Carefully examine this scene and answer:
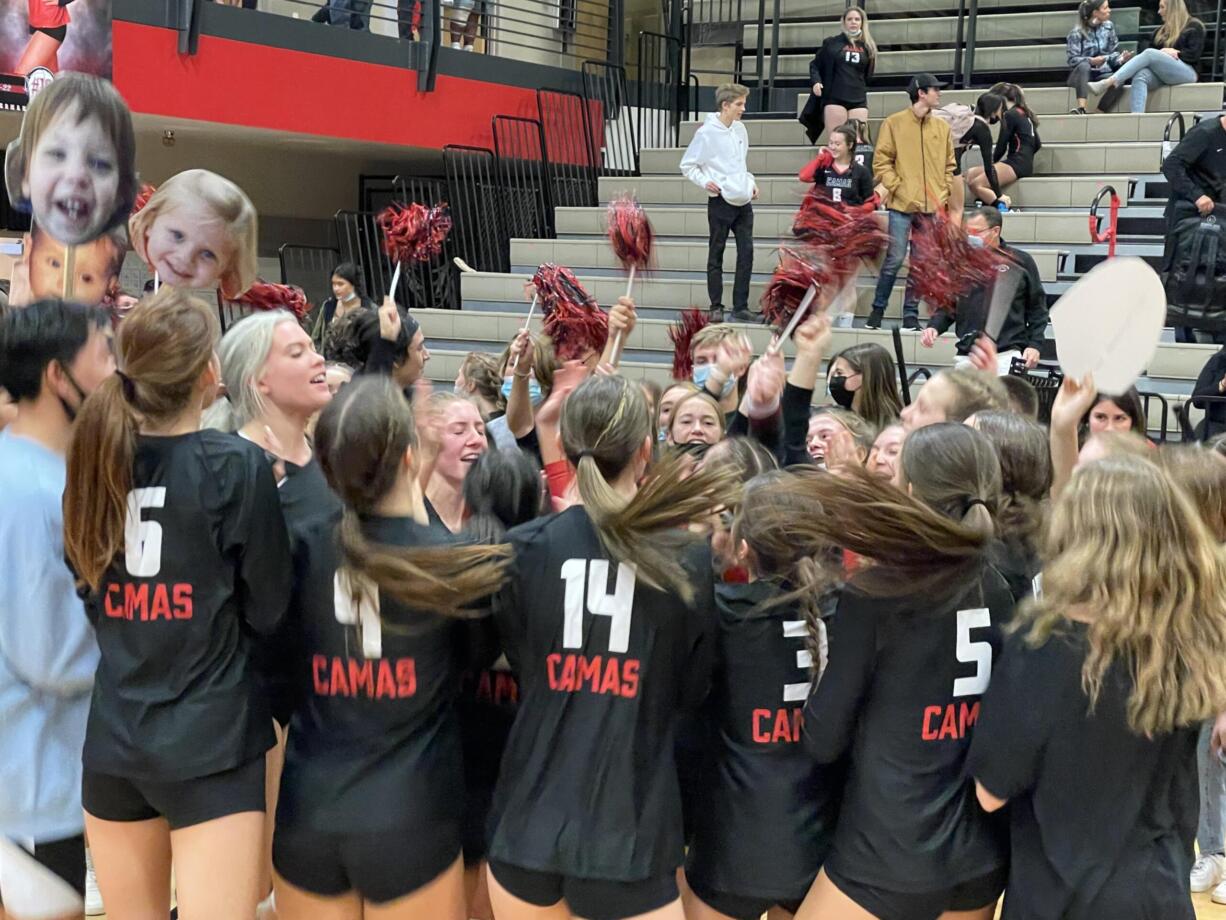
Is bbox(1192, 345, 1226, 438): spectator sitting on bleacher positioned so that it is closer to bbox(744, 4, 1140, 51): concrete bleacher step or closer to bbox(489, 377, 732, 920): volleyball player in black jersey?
bbox(489, 377, 732, 920): volleyball player in black jersey

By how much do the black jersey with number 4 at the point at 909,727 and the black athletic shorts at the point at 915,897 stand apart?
0.06 feet

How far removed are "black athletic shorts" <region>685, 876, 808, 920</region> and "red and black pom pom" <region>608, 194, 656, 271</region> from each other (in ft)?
9.12

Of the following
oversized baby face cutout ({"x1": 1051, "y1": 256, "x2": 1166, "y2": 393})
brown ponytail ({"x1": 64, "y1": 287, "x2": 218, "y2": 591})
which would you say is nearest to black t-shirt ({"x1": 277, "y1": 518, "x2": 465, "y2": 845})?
brown ponytail ({"x1": 64, "y1": 287, "x2": 218, "y2": 591})

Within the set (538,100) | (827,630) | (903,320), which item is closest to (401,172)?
(538,100)

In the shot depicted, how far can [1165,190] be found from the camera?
10141 millimetres

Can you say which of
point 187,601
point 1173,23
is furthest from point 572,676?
point 1173,23

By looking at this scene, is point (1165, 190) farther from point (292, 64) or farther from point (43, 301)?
point (43, 301)

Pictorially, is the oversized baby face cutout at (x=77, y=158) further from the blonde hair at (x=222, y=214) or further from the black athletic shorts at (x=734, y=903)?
the black athletic shorts at (x=734, y=903)

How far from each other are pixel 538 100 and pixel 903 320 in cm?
475

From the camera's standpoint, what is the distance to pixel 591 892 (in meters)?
2.46

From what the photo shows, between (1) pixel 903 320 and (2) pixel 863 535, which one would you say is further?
(1) pixel 903 320

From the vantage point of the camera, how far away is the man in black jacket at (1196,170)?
7.55 m

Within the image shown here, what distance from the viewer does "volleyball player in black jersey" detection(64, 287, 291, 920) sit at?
252cm

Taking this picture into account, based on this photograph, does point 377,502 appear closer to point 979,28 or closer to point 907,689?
point 907,689
